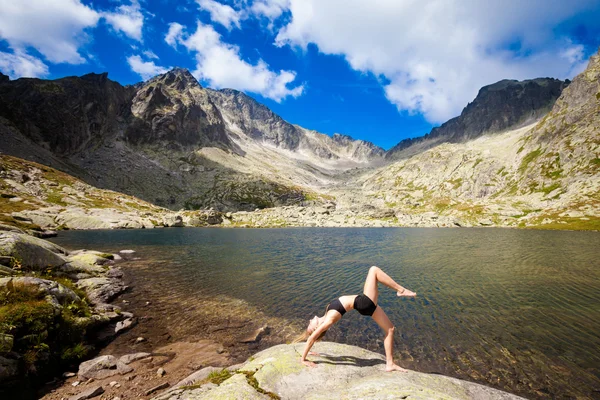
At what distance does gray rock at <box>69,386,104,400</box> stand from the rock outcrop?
544 centimetres

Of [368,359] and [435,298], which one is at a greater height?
[368,359]

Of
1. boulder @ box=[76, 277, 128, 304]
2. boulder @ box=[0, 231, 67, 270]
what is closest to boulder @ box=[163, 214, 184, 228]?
boulder @ box=[76, 277, 128, 304]

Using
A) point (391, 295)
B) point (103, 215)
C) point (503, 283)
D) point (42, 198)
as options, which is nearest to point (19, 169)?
point (42, 198)

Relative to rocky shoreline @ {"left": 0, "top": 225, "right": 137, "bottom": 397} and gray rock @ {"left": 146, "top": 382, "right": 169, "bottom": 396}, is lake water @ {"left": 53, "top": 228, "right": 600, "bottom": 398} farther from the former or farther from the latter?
gray rock @ {"left": 146, "top": 382, "right": 169, "bottom": 396}

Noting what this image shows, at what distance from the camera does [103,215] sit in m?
102

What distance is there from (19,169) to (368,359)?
16422 cm

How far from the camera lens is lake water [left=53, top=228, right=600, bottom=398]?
1355 cm

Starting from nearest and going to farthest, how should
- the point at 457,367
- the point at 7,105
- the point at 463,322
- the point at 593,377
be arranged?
the point at 593,377 < the point at 457,367 < the point at 463,322 < the point at 7,105

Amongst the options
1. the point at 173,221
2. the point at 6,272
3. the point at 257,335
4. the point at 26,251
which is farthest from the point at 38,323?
the point at 173,221

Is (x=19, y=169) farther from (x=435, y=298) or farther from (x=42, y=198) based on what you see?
(x=435, y=298)

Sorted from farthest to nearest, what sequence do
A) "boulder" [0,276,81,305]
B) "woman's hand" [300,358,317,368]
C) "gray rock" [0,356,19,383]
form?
"boulder" [0,276,81,305]
"gray rock" [0,356,19,383]
"woman's hand" [300,358,317,368]

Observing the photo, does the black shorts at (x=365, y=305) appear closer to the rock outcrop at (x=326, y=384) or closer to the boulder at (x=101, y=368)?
the rock outcrop at (x=326, y=384)

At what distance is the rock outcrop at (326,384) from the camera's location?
Result: 21.3 feet

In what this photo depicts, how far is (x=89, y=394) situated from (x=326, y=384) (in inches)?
375
